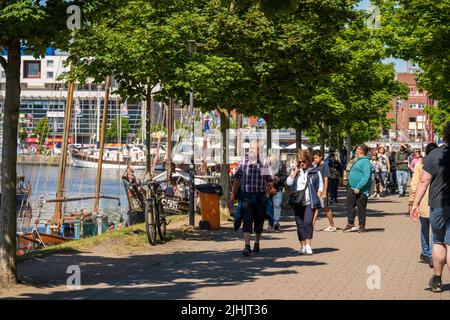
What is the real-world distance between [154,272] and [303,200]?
3.91m

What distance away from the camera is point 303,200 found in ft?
53.8

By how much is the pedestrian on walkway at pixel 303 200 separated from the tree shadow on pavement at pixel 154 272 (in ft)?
1.15

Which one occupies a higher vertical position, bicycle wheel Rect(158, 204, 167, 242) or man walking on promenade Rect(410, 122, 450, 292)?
man walking on promenade Rect(410, 122, 450, 292)

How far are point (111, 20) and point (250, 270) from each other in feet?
25.3

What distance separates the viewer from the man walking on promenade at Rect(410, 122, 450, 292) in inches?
437

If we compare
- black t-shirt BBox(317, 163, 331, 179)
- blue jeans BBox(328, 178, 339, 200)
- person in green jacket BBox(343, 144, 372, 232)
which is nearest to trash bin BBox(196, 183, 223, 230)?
black t-shirt BBox(317, 163, 331, 179)

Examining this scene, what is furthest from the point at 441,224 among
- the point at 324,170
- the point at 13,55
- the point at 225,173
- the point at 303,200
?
the point at 225,173

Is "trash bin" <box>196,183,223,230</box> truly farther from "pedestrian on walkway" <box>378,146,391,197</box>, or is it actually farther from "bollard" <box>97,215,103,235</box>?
"pedestrian on walkway" <box>378,146,391,197</box>

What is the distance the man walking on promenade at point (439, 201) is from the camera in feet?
36.4

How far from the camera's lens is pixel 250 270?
44.5 ft

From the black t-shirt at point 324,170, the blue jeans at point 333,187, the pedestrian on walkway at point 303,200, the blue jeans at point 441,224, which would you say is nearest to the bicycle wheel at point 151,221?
the pedestrian on walkway at point 303,200

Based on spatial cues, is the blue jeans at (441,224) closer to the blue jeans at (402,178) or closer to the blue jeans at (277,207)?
the blue jeans at (277,207)
